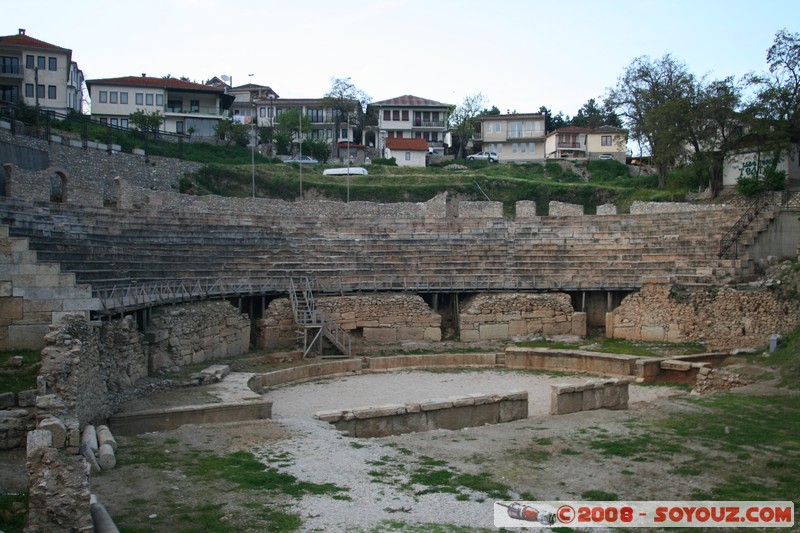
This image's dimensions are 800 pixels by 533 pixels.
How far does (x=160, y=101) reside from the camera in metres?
59.8

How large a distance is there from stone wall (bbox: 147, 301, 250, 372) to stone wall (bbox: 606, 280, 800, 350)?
43.2 feet

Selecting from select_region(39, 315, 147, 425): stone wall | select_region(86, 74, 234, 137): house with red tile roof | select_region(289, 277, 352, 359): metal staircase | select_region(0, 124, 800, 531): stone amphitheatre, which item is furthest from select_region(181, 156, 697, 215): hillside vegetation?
select_region(39, 315, 147, 425): stone wall

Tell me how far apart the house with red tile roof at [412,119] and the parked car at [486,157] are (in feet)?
11.1

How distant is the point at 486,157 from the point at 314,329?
1679 inches

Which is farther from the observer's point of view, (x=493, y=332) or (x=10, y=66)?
(x=10, y=66)

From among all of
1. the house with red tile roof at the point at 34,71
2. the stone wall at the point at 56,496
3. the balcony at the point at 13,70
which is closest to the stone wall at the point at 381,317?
the stone wall at the point at 56,496

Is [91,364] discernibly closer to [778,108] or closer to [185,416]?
[185,416]

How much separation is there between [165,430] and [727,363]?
52.7ft

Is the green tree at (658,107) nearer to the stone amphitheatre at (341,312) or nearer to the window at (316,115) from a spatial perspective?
the stone amphitheatre at (341,312)

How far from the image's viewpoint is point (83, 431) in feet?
43.7

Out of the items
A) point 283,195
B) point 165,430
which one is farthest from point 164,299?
point 283,195

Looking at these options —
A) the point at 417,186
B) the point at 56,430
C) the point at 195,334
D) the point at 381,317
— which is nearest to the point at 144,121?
the point at 417,186

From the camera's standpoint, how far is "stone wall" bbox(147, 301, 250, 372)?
20891 millimetres

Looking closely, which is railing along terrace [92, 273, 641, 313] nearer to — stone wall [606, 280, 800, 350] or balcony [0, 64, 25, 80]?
stone wall [606, 280, 800, 350]
